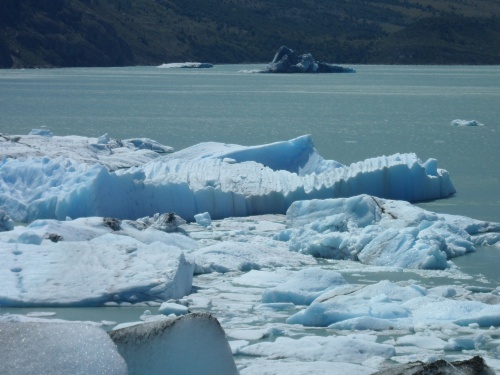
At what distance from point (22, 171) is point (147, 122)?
51.4 ft

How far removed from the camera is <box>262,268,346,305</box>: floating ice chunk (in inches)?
295

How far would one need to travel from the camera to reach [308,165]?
1427cm

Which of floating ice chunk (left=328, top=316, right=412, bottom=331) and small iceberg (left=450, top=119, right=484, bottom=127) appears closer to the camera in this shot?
floating ice chunk (left=328, top=316, right=412, bottom=331)

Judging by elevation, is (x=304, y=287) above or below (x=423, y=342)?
below

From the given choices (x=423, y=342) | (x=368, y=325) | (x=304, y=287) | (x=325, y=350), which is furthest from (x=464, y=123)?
(x=325, y=350)

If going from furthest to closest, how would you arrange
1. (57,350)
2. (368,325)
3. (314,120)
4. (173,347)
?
1. (314,120)
2. (368,325)
3. (173,347)
4. (57,350)

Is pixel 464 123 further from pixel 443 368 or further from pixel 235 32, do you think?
pixel 235 32

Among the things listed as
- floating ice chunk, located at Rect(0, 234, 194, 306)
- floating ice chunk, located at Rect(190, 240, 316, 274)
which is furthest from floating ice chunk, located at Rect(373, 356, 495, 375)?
floating ice chunk, located at Rect(190, 240, 316, 274)

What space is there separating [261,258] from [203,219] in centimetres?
223

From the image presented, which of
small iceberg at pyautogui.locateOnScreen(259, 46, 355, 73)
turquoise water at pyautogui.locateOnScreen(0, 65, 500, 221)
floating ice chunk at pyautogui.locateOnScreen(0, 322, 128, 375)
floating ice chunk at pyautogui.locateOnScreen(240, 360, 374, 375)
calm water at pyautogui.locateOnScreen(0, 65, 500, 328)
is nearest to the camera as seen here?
floating ice chunk at pyautogui.locateOnScreen(0, 322, 128, 375)

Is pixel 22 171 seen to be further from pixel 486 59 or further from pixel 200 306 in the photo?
pixel 486 59

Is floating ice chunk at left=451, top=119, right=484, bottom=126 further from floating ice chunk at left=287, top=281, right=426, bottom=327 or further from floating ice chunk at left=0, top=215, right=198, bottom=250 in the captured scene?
floating ice chunk at left=287, top=281, right=426, bottom=327

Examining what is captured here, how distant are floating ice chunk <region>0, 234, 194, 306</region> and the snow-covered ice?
0.6 inches

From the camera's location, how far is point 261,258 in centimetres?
892
